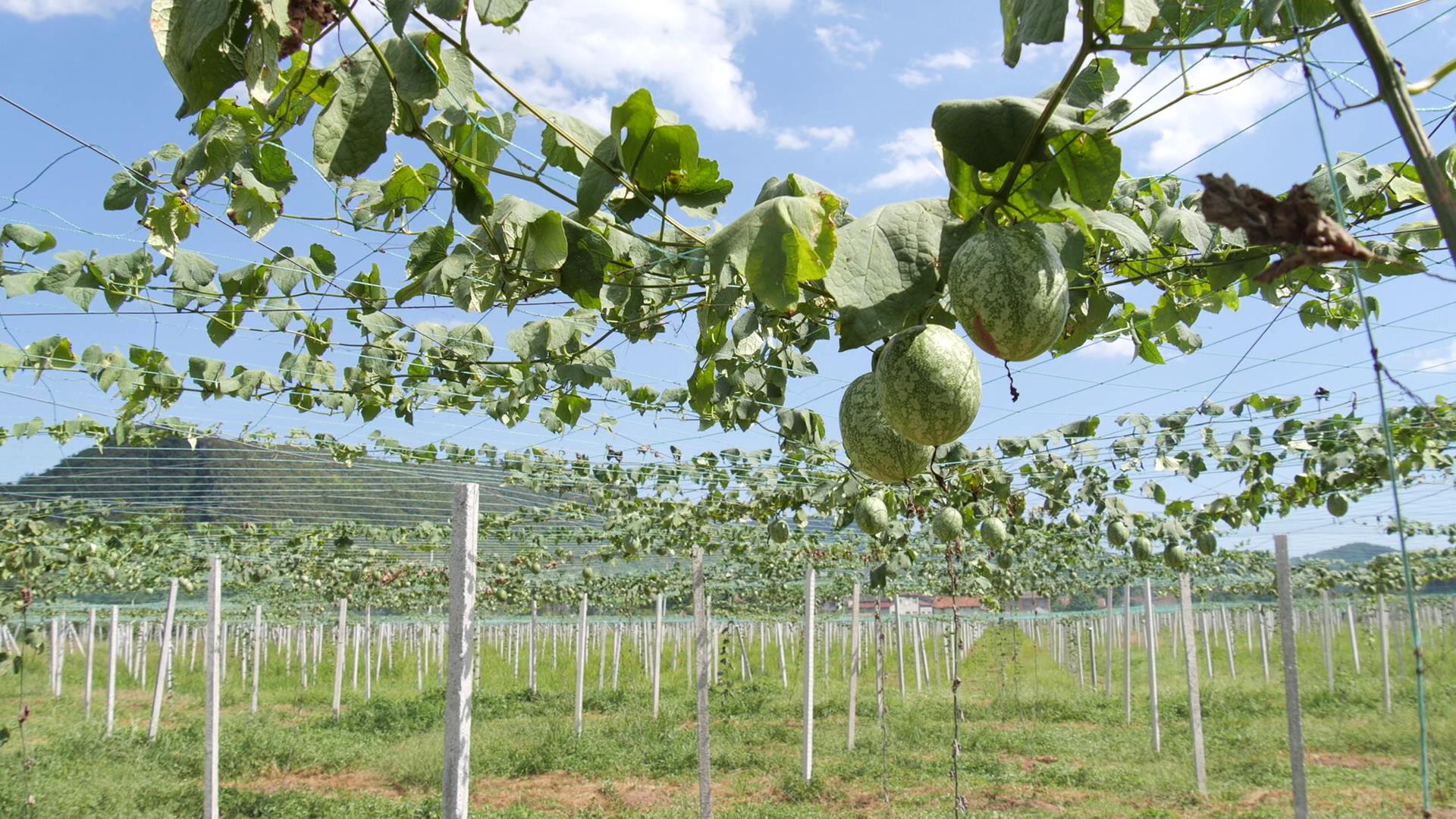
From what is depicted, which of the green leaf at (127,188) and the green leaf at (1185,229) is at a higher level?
the green leaf at (127,188)

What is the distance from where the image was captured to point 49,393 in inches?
201

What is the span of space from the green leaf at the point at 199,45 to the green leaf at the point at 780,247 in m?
0.60

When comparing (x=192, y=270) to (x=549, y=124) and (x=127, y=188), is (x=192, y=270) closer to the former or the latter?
(x=127, y=188)

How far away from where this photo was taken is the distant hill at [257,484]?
23.6 ft

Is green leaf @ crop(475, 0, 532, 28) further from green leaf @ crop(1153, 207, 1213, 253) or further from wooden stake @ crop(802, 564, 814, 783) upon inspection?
wooden stake @ crop(802, 564, 814, 783)

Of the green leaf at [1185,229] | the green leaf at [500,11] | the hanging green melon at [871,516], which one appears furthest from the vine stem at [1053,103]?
the hanging green melon at [871,516]

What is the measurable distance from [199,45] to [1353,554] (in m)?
22.8

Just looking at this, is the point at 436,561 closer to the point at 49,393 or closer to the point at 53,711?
the point at 53,711

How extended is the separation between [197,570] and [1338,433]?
574 inches

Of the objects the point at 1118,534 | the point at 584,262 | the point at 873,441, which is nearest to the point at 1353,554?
the point at 1118,534

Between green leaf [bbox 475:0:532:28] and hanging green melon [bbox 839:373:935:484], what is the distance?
0.78 m

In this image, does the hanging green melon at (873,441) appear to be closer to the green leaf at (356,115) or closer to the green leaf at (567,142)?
the green leaf at (567,142)

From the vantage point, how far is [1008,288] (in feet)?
3.68

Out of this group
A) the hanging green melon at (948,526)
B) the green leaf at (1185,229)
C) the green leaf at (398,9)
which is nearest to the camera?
the green leaf at (398,9)
